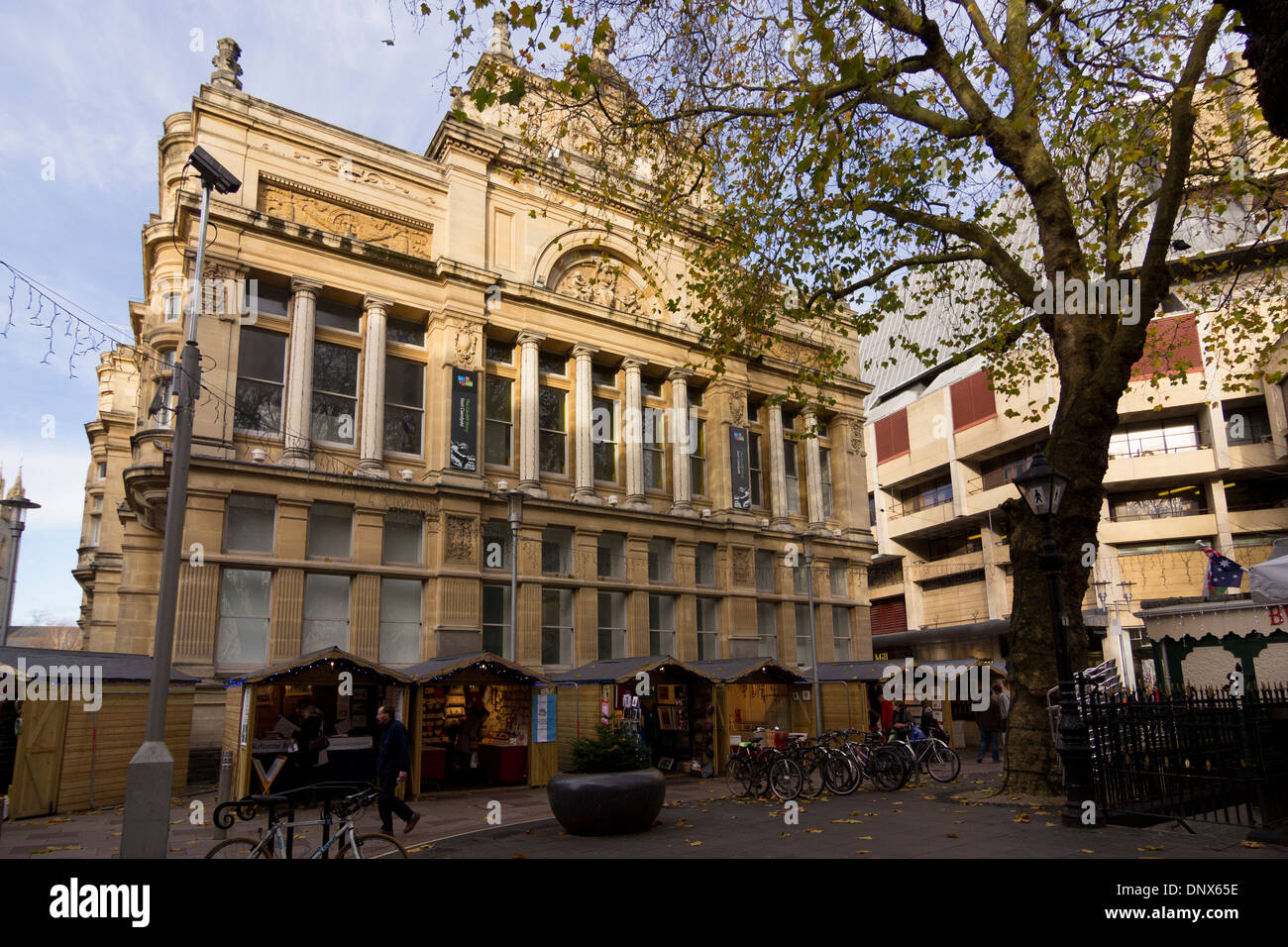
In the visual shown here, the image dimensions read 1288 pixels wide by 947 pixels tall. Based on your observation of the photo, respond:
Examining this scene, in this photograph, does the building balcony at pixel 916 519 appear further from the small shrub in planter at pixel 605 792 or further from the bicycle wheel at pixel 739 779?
the small shrub in planter at pixel 605 792

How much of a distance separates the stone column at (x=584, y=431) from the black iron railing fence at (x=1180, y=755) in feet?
57.5

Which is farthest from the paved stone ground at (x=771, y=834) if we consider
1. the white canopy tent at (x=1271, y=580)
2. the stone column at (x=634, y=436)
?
the stone column at (x=634, y=436)

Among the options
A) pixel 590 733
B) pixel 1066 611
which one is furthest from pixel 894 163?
pixel 590 733

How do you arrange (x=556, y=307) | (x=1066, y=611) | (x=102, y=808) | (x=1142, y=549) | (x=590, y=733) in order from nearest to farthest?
(x=1066, y=611) → (x=102, y=808) → (x=590, y=733) → (x=556, y=307) → (x=1142, y=549)

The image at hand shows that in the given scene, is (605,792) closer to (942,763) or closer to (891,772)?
(891,772)

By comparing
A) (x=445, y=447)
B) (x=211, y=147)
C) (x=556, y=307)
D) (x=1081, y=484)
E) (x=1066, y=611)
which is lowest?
(x=1066, y=611)

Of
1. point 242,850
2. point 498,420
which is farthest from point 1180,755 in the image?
point 498,420

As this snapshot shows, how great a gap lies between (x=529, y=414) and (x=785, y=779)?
1408cm

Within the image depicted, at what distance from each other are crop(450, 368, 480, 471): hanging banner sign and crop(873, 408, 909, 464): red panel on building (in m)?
38.0

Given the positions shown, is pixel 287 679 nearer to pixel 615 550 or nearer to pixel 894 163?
pixel 615 550

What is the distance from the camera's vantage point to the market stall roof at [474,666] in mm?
17359

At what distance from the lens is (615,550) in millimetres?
26922

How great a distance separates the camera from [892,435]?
56500 mm
